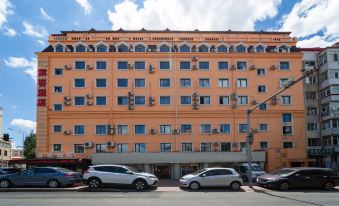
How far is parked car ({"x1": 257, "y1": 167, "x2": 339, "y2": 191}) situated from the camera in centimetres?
2762

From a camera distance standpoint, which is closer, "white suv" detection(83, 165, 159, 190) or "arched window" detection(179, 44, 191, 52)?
"white suv" detection(83, 165, 159, 190)

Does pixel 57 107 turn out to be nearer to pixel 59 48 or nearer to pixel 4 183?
pixel 59 48

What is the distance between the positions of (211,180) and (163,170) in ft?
65.4

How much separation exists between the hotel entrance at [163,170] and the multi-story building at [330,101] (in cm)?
2332

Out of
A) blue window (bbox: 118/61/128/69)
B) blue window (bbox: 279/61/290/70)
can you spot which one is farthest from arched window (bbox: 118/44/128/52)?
blue window (bbox: 279/61/290/70)

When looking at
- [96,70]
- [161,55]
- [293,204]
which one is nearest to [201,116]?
[161,55]

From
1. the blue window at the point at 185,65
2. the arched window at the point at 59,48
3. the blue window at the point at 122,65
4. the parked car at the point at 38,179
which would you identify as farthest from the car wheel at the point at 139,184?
the arched window at the point at 59,48

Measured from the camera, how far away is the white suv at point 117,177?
26.6 metres

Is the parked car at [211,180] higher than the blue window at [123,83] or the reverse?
the reverse

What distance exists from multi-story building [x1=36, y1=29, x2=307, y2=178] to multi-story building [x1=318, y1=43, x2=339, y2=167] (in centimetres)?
638

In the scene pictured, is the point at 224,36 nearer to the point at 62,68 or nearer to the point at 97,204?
the point at 62,68

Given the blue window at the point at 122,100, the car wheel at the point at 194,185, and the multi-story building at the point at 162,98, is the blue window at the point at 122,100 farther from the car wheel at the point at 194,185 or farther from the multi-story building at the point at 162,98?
the car wheel at the point at 194,185

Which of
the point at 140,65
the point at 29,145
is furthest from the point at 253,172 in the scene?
the point at 29,145

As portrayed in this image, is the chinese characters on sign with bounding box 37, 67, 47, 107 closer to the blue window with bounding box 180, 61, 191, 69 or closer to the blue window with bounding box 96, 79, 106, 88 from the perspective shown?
the blue window with bounding box 96, 79, 106, 88
